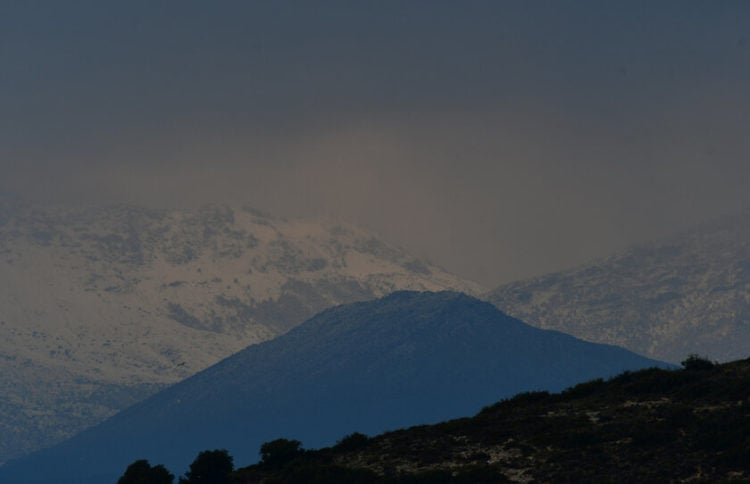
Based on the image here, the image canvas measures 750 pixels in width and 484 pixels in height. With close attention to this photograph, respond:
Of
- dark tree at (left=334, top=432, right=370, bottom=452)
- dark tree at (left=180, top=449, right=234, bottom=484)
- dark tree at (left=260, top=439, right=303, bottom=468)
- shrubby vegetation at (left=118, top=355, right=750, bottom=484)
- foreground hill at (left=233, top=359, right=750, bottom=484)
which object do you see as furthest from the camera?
dark tree at (left=334, top=432, right=370, bottom=452)

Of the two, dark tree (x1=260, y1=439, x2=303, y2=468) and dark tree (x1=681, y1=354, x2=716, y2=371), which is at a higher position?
dark tree (x1=681, y1=354, x2=716, y2=371)

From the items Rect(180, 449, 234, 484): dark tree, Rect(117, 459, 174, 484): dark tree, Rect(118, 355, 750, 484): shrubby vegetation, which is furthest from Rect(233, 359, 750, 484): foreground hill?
Rect(117, 459, 174, 484): dark tree

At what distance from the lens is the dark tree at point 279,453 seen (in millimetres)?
80312

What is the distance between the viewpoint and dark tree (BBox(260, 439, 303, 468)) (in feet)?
263

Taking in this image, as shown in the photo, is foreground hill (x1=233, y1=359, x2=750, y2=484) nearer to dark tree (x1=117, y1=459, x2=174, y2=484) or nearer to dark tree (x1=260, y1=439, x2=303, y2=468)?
dark tree (x1=260, y1=439, x2=303, y2=468)

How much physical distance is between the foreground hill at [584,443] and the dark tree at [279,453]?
8 cm

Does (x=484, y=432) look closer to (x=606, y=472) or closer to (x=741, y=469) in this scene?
(x=606, y=472)

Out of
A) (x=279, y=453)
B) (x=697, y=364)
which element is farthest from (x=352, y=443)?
(x=697, y=364)

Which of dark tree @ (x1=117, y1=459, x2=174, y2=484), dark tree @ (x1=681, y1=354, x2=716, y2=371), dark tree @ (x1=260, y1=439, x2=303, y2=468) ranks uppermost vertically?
dark tree @ (x1=681, y1=354, x2=716, y2=371)

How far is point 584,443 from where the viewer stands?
2854 inches

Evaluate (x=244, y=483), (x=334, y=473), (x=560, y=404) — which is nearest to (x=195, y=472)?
(x=244, y=483)

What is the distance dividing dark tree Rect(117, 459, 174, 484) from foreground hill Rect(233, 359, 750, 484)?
4.09 meters

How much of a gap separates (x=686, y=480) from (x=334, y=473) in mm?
18009

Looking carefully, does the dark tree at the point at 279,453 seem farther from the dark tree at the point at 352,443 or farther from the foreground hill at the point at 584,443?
the dark tree at the point at 352,443
